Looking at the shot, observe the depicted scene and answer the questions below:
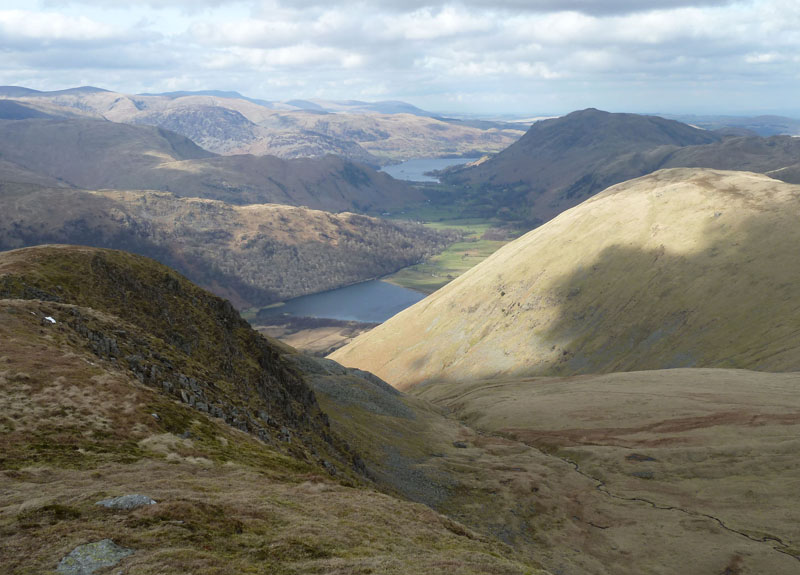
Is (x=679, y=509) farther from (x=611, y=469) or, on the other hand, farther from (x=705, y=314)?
(x=705, y=314)

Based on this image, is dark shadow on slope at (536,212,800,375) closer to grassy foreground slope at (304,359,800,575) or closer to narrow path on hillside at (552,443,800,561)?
grassy foreground slope at (304,359,800,575)

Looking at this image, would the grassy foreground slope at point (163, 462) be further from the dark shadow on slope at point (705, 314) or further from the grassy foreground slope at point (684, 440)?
Result: the dark shadow on slope at point (705, 314)

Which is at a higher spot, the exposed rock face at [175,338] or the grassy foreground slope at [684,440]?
the exposed rock face at [175,338]

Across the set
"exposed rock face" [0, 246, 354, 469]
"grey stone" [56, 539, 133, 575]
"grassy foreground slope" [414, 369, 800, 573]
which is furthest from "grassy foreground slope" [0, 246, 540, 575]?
"grassy foreground slope" [414, 369, 800, 573]

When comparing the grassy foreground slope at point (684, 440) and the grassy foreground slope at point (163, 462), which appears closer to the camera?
the grassy foreground slope at point (163, 462)

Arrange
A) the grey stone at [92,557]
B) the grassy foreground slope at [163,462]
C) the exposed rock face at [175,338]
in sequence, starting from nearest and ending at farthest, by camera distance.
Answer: the grey stone at [92,557] → the grassy foreground slope at [163,462] → the exposed rock face at [175,338]

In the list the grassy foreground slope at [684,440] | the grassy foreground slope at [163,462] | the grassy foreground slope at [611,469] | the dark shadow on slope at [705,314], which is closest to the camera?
the grassy foreground slope at [163,462]

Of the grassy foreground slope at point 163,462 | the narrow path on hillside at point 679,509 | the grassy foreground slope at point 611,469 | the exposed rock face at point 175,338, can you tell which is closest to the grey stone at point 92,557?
the grassy foreground slope at point 163,462
